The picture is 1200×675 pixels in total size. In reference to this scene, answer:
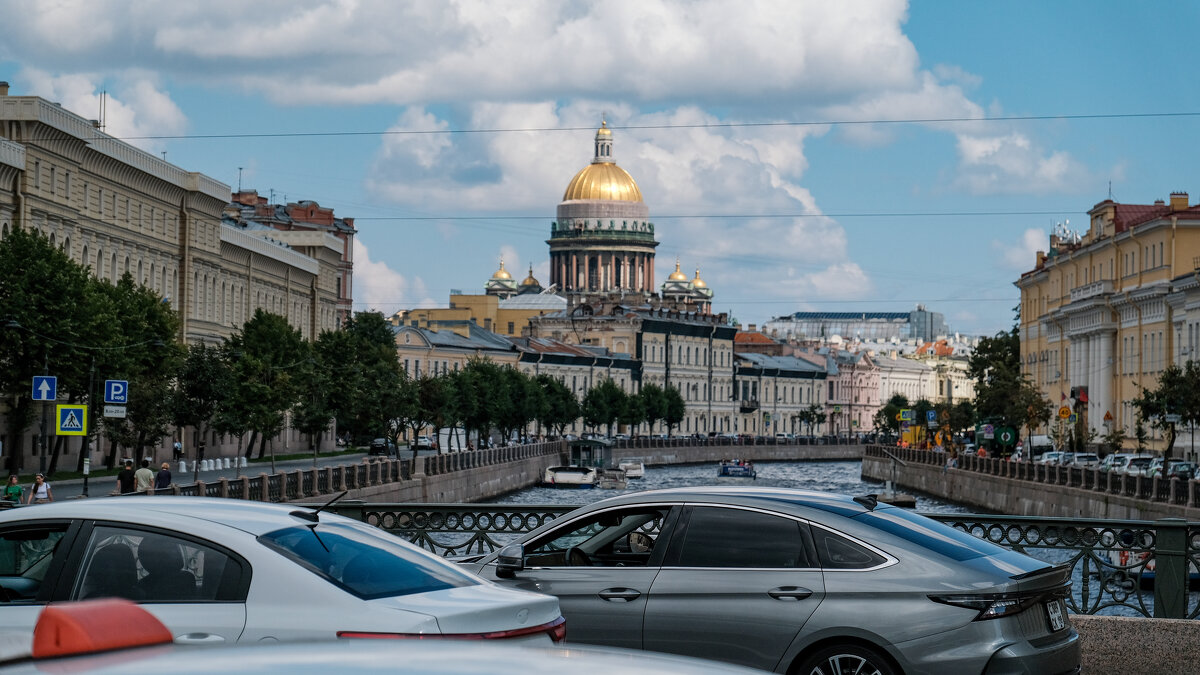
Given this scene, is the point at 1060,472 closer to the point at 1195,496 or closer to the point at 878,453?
the point at 1195,496

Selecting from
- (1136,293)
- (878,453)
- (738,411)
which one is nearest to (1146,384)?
(1136,293)

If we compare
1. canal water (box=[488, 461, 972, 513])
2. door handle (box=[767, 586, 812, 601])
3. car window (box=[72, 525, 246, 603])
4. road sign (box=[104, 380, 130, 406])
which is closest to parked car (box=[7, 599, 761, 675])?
car window (box=[72, 525, 246, 603])

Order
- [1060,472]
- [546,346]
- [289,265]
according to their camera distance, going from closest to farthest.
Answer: [1060,472], [289,265], [546,346]

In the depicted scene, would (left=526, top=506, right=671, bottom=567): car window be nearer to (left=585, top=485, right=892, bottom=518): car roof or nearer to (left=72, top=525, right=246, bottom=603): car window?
(left=585, top=485, right=892, bottom=518): car roof

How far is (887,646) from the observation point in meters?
8.88

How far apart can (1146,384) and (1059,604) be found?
74656 millimetres

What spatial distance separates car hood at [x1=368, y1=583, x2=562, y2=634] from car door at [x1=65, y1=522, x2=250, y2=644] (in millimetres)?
623

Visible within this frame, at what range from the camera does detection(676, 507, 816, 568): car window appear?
9.34 metres

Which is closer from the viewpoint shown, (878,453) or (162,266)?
(162,266)

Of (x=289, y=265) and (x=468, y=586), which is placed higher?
(x=289, y=265)

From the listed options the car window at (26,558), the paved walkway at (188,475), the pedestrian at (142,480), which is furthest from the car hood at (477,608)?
the pedestrian at (142,480)

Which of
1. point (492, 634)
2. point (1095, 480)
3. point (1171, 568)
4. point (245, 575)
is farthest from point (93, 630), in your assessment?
point (1095, 480)

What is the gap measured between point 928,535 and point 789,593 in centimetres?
87

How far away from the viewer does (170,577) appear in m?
7.18
